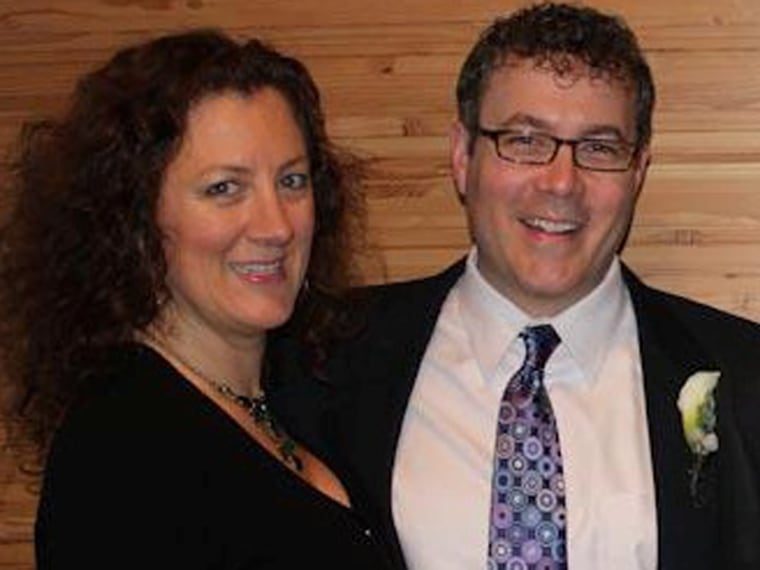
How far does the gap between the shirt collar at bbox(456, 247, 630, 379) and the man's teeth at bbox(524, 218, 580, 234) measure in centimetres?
15

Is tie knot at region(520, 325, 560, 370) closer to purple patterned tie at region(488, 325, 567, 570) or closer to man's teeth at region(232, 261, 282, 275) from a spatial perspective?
purple patterned tie at region(488, 325, 567, 570)

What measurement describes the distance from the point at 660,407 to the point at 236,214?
2.49ft

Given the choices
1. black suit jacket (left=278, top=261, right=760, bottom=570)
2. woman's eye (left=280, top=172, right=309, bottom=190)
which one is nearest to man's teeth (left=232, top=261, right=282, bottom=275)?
woman's eye (left=280, top=172, right=309, bottom=190)

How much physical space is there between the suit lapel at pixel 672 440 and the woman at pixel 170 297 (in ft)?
1.56

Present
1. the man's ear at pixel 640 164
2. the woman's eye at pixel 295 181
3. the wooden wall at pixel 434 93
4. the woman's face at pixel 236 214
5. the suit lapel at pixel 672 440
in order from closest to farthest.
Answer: the woman's face at pixel 236 214
the woman's eye at pixel 295 181
the suit lapel at pixel 672 440
the man's ear at pixel 640 164
the wooden wall at pixel 434 93

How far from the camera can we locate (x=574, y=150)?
191 centimetres

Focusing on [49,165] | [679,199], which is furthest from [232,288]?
[679,199]

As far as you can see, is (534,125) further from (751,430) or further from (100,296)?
(100,296)

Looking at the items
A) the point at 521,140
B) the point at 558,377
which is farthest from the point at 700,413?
the point at 521,140

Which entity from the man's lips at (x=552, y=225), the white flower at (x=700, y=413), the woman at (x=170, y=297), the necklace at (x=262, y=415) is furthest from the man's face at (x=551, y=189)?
the necklace at (x=262, y=415)

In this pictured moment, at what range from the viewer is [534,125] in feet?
6.26

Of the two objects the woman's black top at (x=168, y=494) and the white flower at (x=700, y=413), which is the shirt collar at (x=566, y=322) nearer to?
the white flower at (x=700, y=413)

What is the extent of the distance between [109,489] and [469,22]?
1.19 m

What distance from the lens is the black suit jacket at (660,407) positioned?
185 cm
